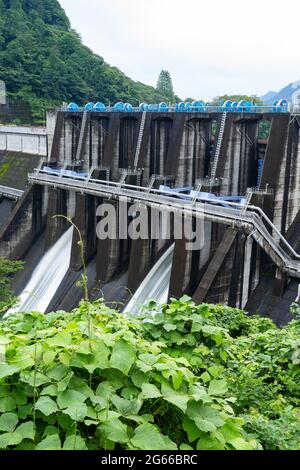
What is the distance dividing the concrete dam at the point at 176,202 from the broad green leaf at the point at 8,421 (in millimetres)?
7771

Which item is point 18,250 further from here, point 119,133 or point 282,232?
point 282,232

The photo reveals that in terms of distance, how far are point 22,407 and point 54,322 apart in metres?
2.43

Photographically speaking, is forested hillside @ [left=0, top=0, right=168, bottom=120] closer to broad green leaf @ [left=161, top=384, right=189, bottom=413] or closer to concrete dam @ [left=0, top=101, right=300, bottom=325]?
concrete dam @ [left=0, top=101, right=300, bottom=325]

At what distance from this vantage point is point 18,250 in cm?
3222

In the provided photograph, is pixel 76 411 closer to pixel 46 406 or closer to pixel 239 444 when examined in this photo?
pixel 46 406

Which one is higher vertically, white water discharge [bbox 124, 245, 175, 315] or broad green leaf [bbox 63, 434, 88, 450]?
broad green leaf [bbox 63, 434, 88, 450]

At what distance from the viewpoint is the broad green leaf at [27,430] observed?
4.12m

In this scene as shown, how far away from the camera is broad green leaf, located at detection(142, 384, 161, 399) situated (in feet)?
14.8

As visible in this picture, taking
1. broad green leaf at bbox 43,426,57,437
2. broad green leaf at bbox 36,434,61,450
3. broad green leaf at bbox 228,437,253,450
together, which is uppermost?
broad green leaf at bbox 36,434,61,450

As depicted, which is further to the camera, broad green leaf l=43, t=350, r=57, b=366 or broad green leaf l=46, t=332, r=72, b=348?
broad green leaf l=46, t=332, r=72, b=348

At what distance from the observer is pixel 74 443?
400 centimetres

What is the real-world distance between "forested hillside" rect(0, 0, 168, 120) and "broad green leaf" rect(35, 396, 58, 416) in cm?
6072

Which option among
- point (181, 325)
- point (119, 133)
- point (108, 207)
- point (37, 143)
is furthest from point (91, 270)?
point (181, 325)

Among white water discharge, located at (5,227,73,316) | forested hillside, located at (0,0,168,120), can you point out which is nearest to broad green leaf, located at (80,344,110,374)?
white water discharge, located at (5,227,73,316)
